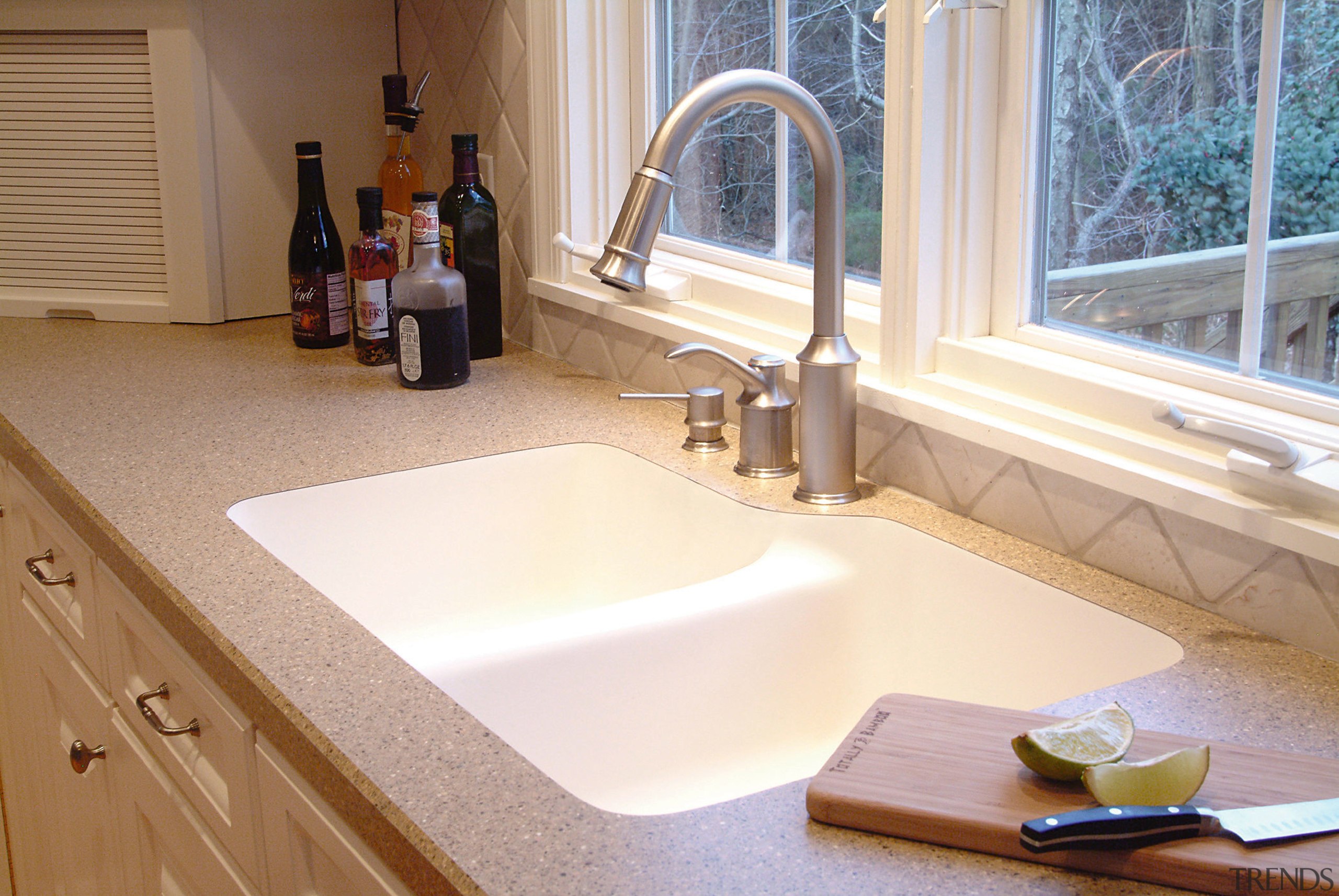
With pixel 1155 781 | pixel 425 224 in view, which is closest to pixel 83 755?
pixel 425 224

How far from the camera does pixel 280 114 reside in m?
2.10

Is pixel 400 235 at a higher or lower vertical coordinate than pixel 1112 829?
higher

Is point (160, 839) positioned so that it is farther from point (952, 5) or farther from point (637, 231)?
point (952, 5)

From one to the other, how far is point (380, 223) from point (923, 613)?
996 mm

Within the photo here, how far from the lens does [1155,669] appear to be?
0.93m

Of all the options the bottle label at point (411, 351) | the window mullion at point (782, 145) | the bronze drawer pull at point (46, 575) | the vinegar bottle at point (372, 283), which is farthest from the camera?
the vinegar bottle at point (372, 283)

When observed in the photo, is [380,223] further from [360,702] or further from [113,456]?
[360,702]

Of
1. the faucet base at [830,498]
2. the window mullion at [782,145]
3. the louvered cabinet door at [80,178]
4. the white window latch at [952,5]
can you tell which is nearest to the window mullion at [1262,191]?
the white window latch at [952,5]

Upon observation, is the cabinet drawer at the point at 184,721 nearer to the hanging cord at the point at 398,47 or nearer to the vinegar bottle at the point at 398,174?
the vinegar bottle at the point at 398,174

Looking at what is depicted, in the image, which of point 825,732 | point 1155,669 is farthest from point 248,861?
point 1155,669

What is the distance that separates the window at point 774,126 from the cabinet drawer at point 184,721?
2.69 feet

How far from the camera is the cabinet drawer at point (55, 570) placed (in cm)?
131

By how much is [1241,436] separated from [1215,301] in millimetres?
214

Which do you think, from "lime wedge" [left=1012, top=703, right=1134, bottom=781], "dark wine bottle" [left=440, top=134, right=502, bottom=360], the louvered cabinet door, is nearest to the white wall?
the louvered cabinet door
